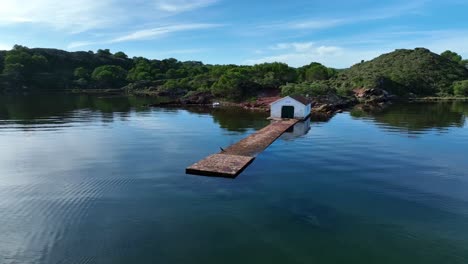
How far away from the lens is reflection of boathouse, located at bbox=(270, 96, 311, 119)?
192 ft

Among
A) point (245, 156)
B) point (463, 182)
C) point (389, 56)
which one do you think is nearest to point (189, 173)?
point (245, 156)

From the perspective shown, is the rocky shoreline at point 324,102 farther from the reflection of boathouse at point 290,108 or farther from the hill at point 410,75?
the reflection of boathouse at point 290,108

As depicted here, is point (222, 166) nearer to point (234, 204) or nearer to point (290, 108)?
point (234, 204)

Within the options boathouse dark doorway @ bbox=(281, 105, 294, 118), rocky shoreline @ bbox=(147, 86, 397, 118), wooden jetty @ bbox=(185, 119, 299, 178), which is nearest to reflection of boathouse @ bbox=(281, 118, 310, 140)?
wooden jetty @ bbox=(185, 119, 299, 178)

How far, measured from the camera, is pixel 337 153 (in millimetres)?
34281

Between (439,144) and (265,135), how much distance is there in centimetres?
1969

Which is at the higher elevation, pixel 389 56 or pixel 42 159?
pixel 389 56

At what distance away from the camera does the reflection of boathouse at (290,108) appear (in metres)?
58.7

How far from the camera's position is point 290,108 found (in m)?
59.2

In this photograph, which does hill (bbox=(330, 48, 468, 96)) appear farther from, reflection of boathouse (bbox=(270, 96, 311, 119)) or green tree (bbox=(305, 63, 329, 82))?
reflection of boathouse (bbox=(270, 96, 311, 119))

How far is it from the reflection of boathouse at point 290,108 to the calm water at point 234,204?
20326 mm

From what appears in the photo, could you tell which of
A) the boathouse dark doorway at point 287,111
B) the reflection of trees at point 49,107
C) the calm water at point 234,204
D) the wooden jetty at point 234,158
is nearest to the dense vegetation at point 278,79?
the reflection of trees at point 49,107

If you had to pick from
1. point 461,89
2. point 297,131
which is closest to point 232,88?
point 297,131

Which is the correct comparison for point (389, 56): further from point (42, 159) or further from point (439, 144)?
point (42, 159)
